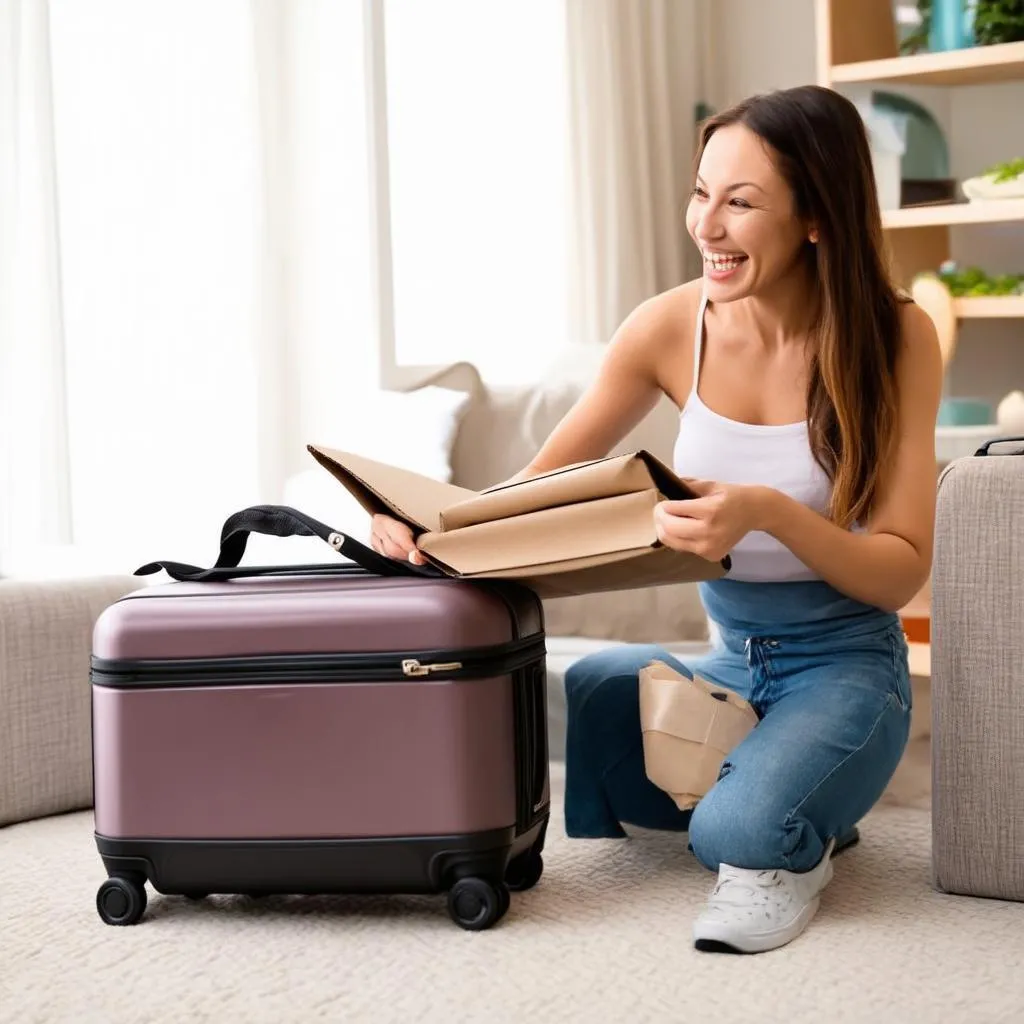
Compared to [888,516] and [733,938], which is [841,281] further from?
[733,938]

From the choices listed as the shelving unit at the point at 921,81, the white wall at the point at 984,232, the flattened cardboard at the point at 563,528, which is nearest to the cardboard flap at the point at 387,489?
the flattened cardboard at the point at 563,528

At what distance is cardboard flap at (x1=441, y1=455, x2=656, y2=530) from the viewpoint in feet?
4.62

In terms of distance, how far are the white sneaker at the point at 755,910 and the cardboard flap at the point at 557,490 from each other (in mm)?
402

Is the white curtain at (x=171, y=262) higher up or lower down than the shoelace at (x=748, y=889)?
higher up

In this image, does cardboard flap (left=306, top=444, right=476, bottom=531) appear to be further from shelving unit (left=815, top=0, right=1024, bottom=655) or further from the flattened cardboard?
shelving unit (left=815, top=0, right=1024, bottom=655)

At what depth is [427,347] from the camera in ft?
11.2

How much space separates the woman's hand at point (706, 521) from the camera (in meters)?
1.39

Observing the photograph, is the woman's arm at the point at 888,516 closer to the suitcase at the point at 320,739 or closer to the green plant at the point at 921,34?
the suitcase at the point at 320,739

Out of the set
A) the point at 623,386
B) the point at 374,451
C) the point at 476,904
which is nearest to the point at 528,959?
the point at 476,904

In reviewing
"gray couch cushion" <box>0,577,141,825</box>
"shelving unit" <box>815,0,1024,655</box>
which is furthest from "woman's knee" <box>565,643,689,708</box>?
"shelving unit" <box>815,0,1024,655</box>

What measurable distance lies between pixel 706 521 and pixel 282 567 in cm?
49

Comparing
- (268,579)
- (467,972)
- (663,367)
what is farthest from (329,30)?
(467,972)

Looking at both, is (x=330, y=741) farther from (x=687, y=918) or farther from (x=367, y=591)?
(x=687, y=918)

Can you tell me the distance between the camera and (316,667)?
4.79 ft
